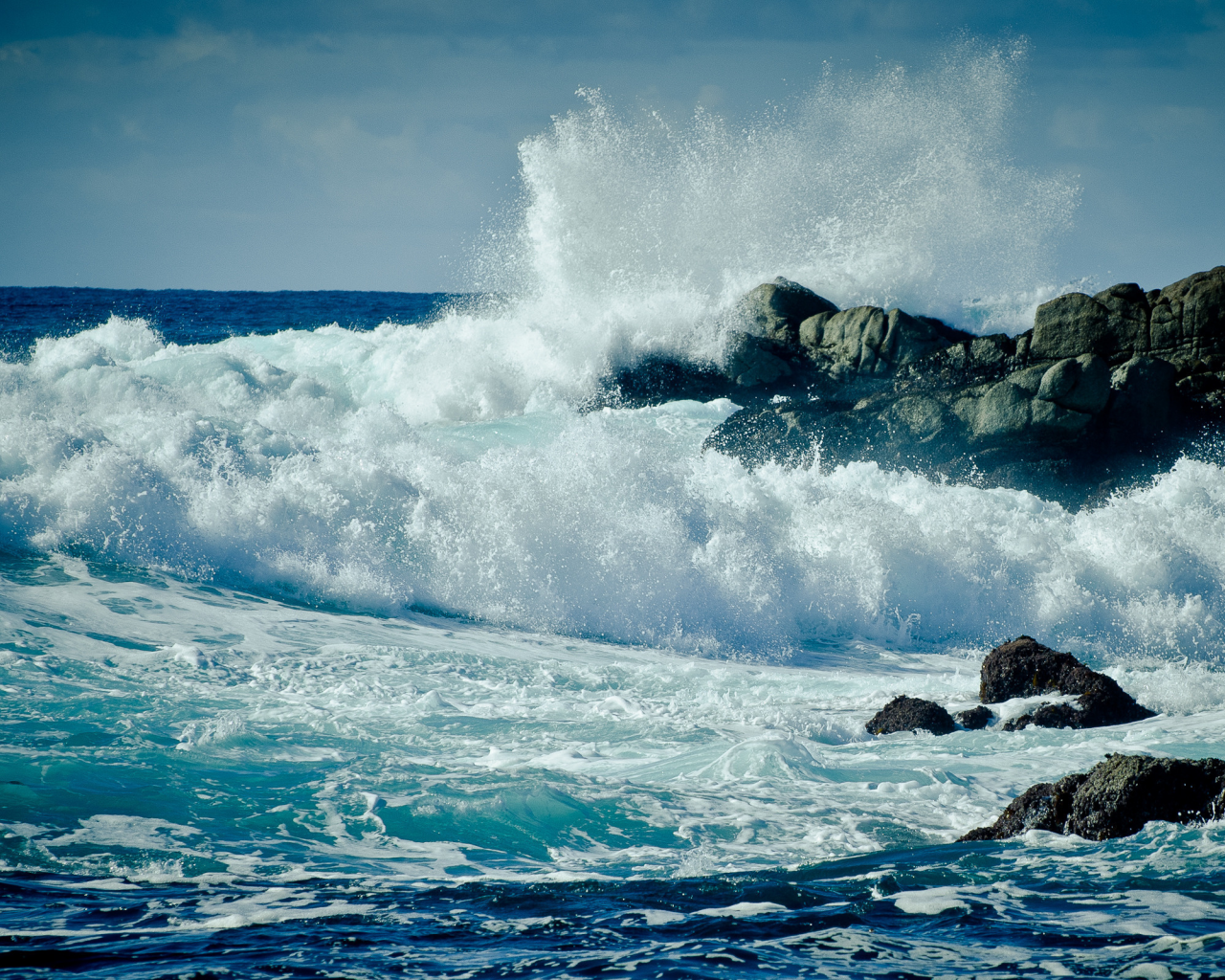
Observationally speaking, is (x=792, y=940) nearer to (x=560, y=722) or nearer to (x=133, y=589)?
(x=560, y=722)

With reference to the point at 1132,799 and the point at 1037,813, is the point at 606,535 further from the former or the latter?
the point at 1132,799

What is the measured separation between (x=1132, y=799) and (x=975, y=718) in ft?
7.85

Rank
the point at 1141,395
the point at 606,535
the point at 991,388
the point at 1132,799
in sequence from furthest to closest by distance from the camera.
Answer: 1. the point at 1141,395
2. the point at 991,388
3. the point at 606,535
4. the point at 1132,799

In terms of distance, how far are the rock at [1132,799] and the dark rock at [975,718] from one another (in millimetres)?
2181

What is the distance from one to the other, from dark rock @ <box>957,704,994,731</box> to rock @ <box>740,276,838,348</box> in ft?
33.5

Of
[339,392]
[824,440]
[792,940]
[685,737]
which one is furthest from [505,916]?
[339,392]

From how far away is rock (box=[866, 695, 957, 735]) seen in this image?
6.29m

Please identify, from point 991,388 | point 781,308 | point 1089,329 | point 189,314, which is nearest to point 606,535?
point 991,388

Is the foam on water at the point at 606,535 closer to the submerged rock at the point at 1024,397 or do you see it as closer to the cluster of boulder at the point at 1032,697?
the submerged rock at the point at 1024,397

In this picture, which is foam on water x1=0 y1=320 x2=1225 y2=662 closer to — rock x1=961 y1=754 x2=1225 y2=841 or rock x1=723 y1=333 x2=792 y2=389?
rock x1=723 y1=333 x2=792 y2=389

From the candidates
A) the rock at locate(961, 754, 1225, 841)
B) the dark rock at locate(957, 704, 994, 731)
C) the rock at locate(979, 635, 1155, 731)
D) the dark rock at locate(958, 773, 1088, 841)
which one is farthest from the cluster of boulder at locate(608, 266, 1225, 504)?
the rock at locate(961, 754, 1225, 841)

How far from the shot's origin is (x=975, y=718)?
6422 millimetres

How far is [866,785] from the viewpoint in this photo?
17.2 feet

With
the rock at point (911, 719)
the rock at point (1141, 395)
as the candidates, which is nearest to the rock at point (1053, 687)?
the rock at point (911, 719)
